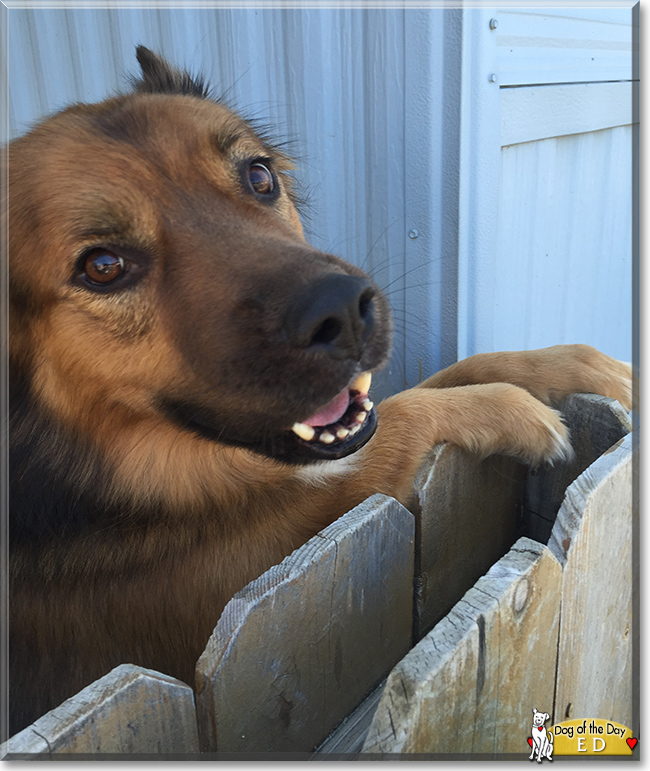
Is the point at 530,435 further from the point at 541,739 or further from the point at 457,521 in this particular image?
the point at 541,739

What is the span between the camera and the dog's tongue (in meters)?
1.58

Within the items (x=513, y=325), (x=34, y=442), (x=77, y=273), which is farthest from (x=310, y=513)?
(x=513, y=325)

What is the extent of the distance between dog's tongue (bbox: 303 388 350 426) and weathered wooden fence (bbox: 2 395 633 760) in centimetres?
24

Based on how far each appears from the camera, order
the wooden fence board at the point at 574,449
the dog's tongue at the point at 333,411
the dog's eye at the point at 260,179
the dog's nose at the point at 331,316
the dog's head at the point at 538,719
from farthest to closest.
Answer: the dog's eye at the point at 260,179
the wooden fence board at the point at 574,449
the dog's tongue at the point at 333,411
the dog's nose at the point at 331,316
the dog's head at the point at 538,719

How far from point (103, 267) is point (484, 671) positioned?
3.89ft

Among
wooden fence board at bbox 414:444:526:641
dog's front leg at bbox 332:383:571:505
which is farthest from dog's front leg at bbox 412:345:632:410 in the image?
wooden fence board at bbox 414:444:526:641

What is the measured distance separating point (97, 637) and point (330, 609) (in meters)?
0.82

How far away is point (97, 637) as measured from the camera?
5.66 ft

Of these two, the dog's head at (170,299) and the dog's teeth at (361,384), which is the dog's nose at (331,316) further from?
the dog's teeth at (361,384)

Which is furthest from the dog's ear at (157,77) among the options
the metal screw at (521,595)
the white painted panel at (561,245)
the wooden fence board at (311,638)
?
the metal screw at (521,595)

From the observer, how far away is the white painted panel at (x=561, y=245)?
2.70 meters

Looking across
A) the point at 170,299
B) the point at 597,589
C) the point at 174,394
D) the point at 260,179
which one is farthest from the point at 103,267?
the point at 597,589

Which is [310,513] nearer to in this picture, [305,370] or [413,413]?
[413,413]

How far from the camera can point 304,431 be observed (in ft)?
5.10
